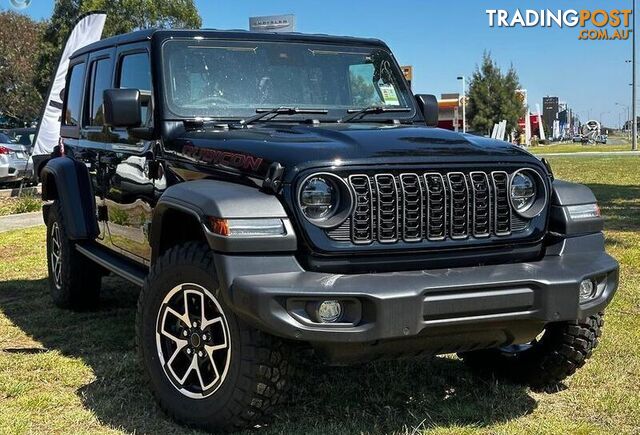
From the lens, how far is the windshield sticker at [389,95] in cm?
Result: 480

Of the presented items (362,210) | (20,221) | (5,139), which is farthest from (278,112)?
(5,139)

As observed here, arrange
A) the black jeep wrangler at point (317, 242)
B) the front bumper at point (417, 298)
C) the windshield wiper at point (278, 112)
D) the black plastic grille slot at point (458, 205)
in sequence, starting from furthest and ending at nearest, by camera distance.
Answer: the windshield wiper at point (278, 112), the black plastic grille slot at point (458, 205), the black jeep wrangler at point (317, 242), the front bumper at point (417, 298)

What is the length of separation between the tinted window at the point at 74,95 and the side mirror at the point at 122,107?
1.95 metres

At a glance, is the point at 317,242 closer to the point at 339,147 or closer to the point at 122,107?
the point at 339,147

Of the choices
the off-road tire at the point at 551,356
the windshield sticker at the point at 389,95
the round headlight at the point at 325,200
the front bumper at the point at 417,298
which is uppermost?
the windshield sticker at the point at 389,95

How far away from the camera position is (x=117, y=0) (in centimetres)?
3166

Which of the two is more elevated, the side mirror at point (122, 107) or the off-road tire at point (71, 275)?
the side mirror at point (122, 107)

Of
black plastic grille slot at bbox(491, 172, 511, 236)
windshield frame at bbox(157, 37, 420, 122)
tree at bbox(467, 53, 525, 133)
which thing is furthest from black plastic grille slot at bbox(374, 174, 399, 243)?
tree at bbox(467, 53, 525, 133)

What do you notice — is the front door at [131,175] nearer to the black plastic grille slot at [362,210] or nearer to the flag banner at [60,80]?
the black plastic grille slot at [362,210]

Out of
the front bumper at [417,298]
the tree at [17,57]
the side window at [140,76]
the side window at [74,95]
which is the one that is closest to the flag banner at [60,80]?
the side window at [74,95]

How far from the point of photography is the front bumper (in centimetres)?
297

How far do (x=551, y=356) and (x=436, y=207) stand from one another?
1.20 meters

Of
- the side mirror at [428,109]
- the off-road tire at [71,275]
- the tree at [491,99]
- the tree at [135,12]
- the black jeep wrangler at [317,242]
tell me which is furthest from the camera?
the tree at [491,99]

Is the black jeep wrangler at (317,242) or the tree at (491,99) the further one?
the tree at (491,99)
